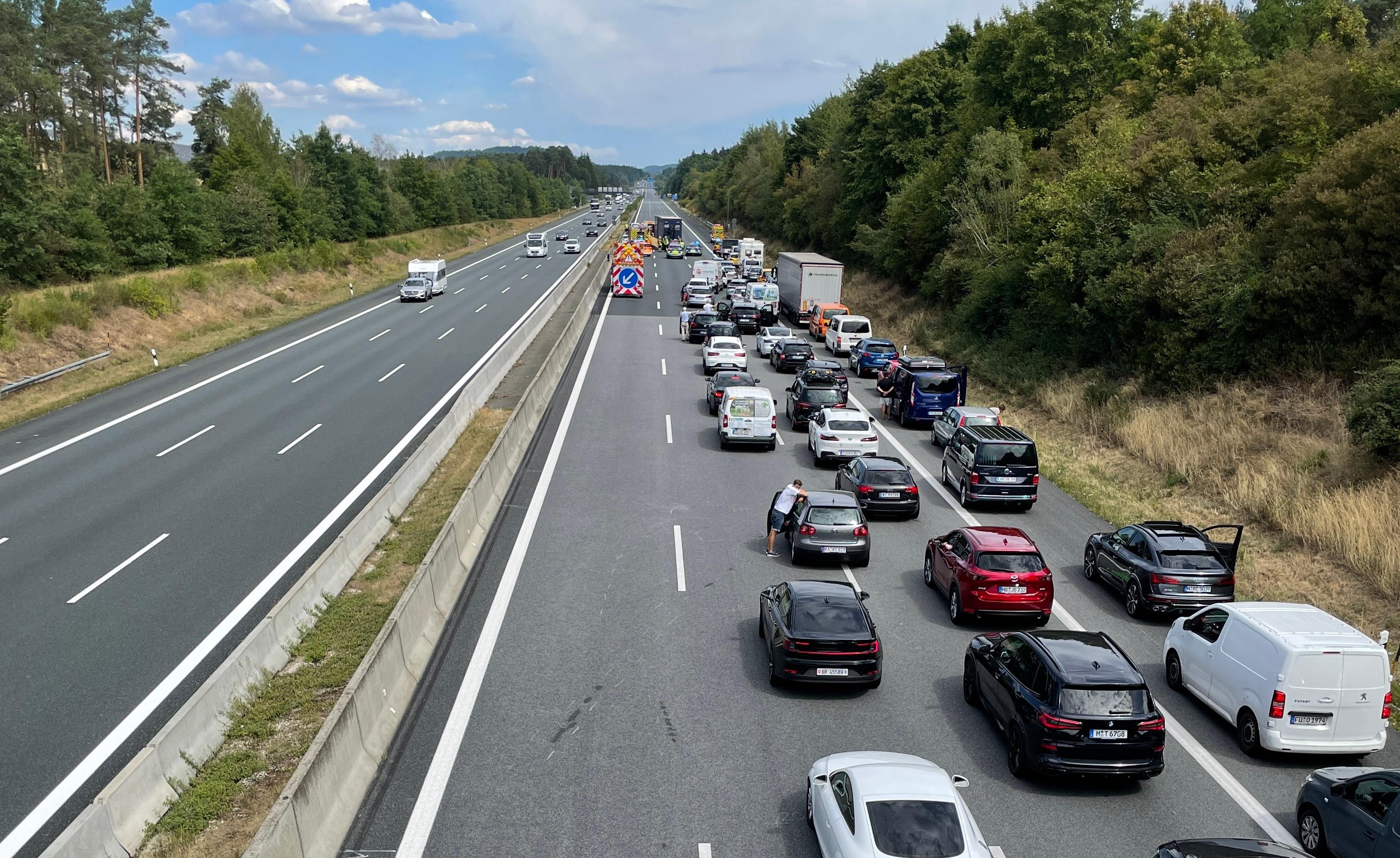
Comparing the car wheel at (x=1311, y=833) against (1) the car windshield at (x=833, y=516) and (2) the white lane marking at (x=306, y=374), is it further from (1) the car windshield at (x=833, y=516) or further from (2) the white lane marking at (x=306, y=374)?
(2) the white lane marking at (x=306, y=374)

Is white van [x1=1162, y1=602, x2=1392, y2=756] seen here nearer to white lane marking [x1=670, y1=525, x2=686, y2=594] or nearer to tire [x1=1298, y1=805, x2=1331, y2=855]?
tire [x1=1298, y1=805, x2=1331, y2=855]

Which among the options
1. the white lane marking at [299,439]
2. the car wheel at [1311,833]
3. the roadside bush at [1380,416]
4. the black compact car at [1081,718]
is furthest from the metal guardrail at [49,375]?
the roadside bush at [1380,416]

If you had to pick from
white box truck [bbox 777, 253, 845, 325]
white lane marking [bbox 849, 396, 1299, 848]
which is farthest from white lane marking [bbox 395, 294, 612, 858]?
white box truck [bbox 777, 253, 845, 325]

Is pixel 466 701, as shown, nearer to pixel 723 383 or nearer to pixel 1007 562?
pixel 1007 562

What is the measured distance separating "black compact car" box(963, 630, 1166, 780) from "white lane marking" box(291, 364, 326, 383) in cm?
2837

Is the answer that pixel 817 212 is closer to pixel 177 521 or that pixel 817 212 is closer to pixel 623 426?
pixel 623 426

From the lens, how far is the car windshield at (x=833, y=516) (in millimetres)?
18094

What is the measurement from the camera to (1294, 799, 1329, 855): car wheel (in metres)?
9.74

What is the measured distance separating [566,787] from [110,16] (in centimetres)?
7787

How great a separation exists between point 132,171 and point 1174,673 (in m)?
80.6

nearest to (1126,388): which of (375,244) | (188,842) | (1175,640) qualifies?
(1175,640)

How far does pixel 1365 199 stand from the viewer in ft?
76.4

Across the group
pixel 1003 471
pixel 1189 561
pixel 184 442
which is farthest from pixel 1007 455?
pixel 184 442

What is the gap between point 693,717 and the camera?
1249 cm
